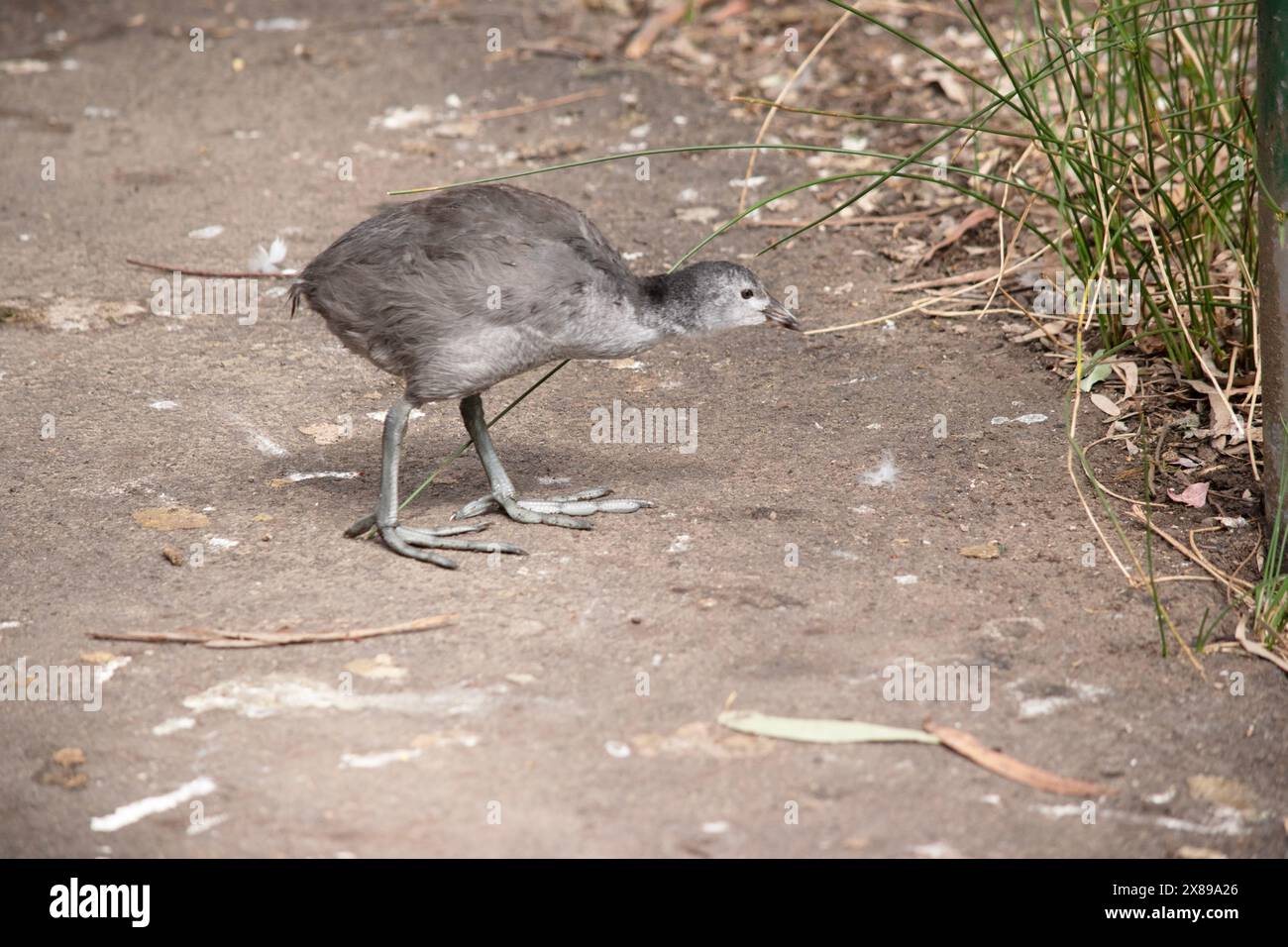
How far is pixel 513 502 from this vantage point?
4500 millimetres

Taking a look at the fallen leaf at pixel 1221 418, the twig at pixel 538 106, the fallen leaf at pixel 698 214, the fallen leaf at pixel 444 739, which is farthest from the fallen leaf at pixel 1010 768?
the twig at pixel 538 106

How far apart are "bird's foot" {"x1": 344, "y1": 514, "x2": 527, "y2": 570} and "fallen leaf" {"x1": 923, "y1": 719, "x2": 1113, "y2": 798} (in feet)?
4.79

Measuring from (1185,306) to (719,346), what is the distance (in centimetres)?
179

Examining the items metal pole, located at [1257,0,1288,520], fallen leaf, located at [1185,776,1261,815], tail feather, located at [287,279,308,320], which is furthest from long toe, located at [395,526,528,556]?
metal pole, located at [1257,0,1288,520]

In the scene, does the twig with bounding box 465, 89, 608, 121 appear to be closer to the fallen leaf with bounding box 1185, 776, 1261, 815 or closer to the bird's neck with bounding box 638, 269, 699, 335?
the bird's neck with bounding box 638, 269, 699, 335

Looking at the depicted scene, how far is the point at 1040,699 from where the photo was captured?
11.5 ft

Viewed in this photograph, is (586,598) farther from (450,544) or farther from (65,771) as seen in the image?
(65,771)

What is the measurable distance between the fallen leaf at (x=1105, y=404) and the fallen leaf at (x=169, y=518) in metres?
3.12

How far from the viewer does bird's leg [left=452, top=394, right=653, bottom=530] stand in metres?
4.46

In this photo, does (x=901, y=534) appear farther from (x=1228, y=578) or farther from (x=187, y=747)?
(x=187, y=747)

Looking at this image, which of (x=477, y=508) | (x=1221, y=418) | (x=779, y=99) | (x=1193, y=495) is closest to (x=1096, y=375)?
(x=1221, y=418)

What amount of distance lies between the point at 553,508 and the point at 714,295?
849mm

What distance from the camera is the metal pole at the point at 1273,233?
3752mm

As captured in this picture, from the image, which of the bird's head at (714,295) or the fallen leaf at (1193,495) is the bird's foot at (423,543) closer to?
the bird's head at (714,295)
